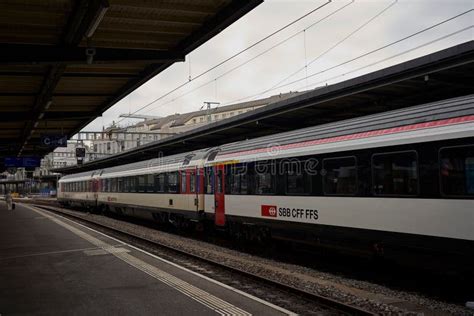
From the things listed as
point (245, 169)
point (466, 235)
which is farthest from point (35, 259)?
point (466, 235)

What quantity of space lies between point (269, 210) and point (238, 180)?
6.25ft

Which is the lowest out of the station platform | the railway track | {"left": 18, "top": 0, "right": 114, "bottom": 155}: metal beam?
the railway track

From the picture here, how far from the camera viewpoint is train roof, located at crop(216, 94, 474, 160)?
284 inches

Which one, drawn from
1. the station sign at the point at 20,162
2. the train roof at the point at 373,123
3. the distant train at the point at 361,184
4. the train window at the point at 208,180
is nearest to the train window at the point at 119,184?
the distant train at the point at 361,184

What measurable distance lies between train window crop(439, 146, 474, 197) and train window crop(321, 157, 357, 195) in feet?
6.46

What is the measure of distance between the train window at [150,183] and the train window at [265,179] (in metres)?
9.20

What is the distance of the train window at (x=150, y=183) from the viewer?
20425mm

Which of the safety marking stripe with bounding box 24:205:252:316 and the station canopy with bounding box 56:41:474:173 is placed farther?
the station canopy with bounding box 56:41:474:173

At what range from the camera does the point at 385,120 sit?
8.53m

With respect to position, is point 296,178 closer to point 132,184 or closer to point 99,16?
point 99,16

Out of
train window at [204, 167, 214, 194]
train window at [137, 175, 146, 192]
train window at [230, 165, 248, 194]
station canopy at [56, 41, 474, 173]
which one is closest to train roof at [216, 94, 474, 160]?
train window at [230, 165, 248, 194]

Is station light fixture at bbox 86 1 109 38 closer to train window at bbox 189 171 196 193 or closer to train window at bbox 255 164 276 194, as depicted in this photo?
train window at bbox 255 164 276 194

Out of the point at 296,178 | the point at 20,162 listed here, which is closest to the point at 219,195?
the point at 296,178

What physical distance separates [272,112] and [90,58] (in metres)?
6.42
